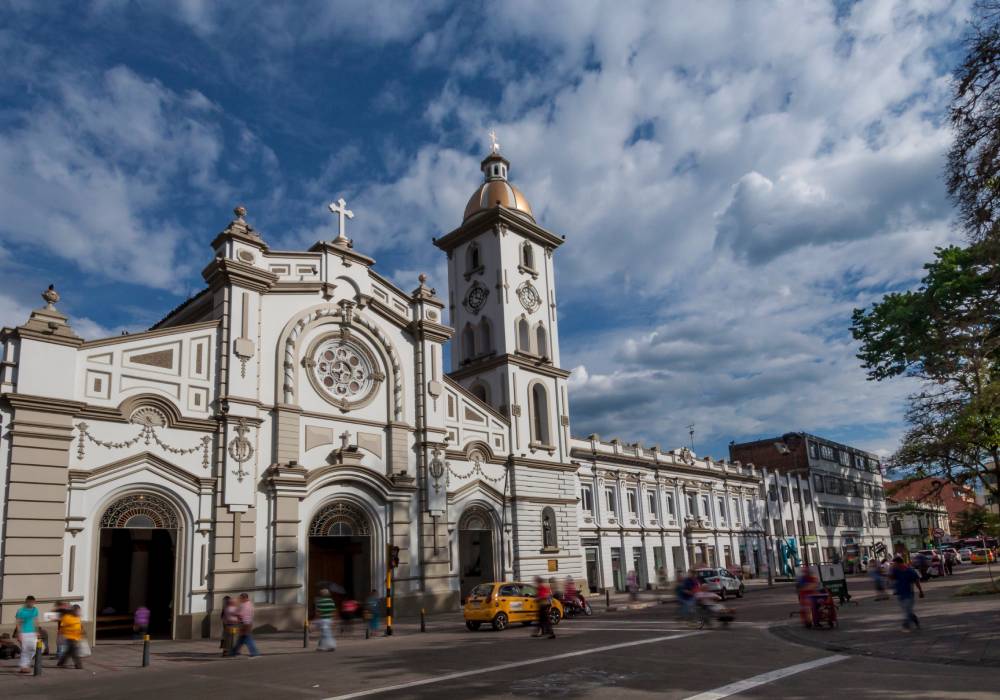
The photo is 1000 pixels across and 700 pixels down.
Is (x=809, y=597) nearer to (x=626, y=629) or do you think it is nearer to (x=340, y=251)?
(x=626, y=629)

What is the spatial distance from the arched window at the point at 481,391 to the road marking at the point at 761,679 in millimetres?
24071

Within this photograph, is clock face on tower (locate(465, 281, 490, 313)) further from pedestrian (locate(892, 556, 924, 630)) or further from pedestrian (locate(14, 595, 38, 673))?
pedestrian (locate(14, 595, 38, 673))

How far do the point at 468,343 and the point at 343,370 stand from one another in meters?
10.8

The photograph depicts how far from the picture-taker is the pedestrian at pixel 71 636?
16.8 m

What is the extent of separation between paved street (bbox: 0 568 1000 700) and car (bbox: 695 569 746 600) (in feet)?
43.7

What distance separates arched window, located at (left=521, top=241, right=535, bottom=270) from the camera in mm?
40438

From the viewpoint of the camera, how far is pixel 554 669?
1380 cm

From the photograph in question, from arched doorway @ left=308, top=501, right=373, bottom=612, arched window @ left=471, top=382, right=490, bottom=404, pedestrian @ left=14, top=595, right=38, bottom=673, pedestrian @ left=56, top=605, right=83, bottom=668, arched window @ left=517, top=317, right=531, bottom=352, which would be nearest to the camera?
pedestrian @ left=14, top=595, right=38, bottom=673

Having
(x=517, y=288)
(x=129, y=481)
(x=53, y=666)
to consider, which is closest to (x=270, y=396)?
(x=129, y=481)

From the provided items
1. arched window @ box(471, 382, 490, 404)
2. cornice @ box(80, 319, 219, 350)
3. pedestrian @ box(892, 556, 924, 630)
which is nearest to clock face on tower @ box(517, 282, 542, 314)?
arched window @ box(471, 382, 490, 404)

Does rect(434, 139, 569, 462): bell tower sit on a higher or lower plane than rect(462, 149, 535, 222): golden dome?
lower

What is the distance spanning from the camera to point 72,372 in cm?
2184

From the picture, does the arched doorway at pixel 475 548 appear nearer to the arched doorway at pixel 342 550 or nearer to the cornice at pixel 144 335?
the arched doorway at pixel 342 550

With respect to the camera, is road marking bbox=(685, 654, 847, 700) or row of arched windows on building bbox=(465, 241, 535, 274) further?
row of arched windows on building bbox=(465, 241, 535, 274)
